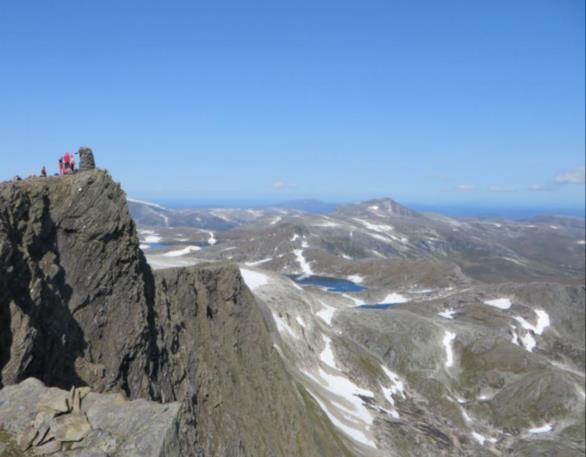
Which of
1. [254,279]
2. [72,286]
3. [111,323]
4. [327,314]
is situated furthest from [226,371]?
[327,314]

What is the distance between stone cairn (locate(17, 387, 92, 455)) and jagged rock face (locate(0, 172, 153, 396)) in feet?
20.7

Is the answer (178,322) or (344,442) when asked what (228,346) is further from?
(344,442)

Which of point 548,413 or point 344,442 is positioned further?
point 548,413

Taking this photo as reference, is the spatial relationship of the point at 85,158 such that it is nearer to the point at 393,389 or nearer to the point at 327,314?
the point at 393,389

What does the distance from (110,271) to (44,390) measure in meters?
15.8

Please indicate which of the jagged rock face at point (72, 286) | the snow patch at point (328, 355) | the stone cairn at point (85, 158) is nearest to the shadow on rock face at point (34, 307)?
the jagged rock face at point (72, 286)

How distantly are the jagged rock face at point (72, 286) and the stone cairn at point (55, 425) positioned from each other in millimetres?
6323

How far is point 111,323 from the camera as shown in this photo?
118 feet

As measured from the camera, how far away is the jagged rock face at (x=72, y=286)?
27125mm

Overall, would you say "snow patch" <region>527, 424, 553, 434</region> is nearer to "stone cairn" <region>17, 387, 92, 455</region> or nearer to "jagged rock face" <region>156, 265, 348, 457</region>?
"jagged rock face" <region>156, 265, 348, 457</region>

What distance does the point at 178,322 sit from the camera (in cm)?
4784

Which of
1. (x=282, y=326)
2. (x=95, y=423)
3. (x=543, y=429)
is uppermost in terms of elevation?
(x=95, y=423)

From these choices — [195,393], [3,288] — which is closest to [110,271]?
[3,288]

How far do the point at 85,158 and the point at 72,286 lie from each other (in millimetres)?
10541
